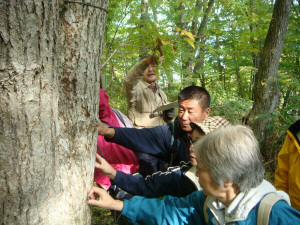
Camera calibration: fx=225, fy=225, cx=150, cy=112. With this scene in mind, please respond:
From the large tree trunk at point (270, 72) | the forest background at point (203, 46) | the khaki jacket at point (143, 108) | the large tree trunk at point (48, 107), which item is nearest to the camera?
the large tree trunk at point (48, 107)

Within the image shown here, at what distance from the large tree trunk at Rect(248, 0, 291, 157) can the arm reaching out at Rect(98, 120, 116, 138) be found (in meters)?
3.71

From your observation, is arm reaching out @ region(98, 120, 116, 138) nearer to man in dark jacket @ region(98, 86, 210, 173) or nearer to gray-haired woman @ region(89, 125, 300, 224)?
man in dark jacket @ region(98, 86, 210, 173)

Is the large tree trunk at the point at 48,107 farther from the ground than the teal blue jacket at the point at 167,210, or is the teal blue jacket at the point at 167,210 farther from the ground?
the large tree trunk at the point at 48,107

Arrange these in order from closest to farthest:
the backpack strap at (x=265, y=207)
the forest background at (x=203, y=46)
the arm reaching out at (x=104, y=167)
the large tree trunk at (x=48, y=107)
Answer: the large tree trunk at (x=48, y=107)
the backpack strap at (x=265, y=207)
the arm reaching out at (x=104, y=167)
the forest background at (x=203, y=46)

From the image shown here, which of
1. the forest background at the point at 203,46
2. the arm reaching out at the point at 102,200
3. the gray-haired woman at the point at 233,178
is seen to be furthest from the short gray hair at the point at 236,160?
the forest background at the point at 203,46

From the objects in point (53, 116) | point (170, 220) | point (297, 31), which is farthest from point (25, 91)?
point (297, 31)

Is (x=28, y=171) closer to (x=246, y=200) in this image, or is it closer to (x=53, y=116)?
(x=53, y=116)

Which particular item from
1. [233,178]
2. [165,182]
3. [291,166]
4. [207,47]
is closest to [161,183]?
[165,182]

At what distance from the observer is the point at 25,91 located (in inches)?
39.7

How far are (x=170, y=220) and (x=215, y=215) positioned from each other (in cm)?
38

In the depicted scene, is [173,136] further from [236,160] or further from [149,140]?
[236,160]

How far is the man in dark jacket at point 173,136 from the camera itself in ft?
7.00

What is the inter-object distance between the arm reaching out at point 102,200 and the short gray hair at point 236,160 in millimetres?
723

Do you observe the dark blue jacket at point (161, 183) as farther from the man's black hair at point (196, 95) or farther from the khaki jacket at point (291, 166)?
the khaki jacket at point (291, 166)
